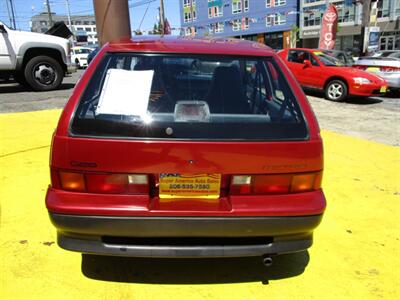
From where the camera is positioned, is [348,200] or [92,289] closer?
[92,289]

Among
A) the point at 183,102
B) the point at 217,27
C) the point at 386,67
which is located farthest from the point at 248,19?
the point at 183,102

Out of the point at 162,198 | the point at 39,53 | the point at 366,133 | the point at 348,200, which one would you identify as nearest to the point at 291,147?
the point at 162,198

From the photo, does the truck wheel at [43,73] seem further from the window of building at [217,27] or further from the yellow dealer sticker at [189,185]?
the window of building at [217,27]

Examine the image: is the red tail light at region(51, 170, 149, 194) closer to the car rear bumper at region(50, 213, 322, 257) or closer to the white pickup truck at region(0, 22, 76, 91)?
the car rear bumper at region(50, 213, 322, 257)

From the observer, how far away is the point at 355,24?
4438cm

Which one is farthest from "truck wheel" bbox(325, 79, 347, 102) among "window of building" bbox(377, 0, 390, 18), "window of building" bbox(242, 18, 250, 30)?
"window of building" bbox(242, 18, 250, 30)

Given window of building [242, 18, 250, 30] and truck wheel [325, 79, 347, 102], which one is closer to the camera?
truck wheel [325, 79, 347, 102]

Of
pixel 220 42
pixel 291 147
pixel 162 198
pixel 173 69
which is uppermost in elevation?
pixel 220 42

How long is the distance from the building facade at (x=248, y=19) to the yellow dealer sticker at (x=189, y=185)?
154 ft

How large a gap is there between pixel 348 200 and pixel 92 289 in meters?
2.61

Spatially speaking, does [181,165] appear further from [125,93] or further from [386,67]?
[386,67]

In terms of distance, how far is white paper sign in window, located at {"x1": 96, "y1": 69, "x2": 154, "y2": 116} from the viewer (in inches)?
85.6

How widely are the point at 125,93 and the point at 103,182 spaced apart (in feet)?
1.81

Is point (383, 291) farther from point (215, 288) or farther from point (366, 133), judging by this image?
point (366, 133)
